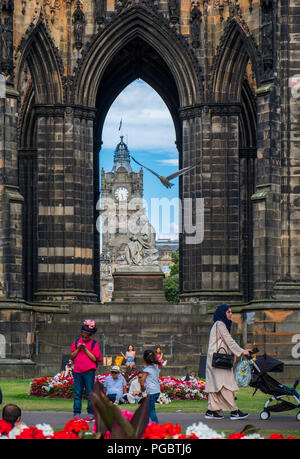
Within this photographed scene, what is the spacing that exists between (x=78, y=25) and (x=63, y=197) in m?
7.08

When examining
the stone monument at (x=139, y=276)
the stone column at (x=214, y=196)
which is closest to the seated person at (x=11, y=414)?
the stone monument at (x=139, y=276)

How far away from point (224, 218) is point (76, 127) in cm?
714

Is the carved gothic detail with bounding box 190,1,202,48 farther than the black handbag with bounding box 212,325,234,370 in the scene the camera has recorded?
Yes

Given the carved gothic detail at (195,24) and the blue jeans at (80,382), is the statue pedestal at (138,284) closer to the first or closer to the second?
the carved gothic detail at (195,24)

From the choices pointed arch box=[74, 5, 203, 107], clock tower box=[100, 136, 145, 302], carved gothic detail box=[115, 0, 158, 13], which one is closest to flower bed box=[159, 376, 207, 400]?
pointed arch box=[74, 5, 203, 107]

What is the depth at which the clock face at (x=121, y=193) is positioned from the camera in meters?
181

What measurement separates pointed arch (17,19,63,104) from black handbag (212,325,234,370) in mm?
27816

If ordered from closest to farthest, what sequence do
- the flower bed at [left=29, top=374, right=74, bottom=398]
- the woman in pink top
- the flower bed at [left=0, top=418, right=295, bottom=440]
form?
the flower bed at [left=0, top=418, right=295, bottom=440] < the woman in pink top < the flower bed at [left=29, top=374, right=74, bottom=398]

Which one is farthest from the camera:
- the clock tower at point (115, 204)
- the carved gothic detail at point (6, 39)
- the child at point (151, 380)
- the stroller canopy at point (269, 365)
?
the clock tower at point (115, 204)

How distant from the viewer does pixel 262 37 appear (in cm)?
4081

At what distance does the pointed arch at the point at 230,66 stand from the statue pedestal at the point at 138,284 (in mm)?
7610

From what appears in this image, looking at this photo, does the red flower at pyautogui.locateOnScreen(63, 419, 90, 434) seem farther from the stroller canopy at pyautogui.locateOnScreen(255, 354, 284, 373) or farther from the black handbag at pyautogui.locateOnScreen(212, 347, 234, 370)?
the stroller canopy at pyautogui.locateOnScreen(255, 354, 284, 373)

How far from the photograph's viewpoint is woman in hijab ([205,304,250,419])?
19.4 meters
